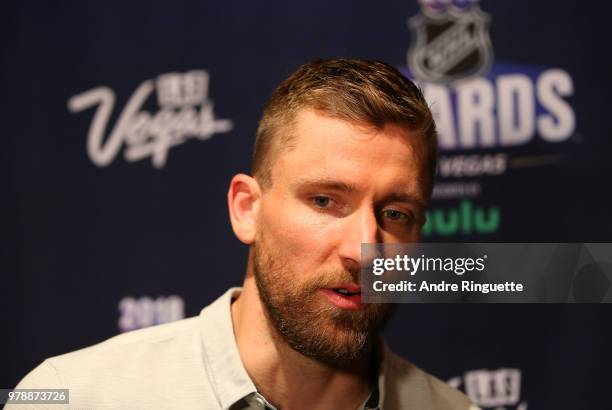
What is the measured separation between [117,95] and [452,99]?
879 millimetres

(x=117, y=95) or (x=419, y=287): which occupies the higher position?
(x=117, y=95)

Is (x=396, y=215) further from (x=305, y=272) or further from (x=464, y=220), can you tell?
(x=464, y=220)

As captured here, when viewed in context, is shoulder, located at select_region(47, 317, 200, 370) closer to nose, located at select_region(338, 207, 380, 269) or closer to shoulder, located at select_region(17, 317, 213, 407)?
shoulder, located at select_region(17, 317, 213, 407)

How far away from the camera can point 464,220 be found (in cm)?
204

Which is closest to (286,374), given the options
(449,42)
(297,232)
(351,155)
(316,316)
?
(316,316)

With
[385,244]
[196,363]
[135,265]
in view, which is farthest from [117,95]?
[385,244]

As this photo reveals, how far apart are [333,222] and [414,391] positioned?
0.40 m

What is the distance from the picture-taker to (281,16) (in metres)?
2.02

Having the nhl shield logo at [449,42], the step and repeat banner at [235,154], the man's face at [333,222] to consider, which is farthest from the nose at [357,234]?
the nhl shield logo at [449,42]

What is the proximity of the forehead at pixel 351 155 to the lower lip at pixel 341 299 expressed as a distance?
0.17 meters

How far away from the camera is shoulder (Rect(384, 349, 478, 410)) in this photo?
1314 millimetres

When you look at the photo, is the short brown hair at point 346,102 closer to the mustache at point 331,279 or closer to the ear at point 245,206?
the ear at point 245,206

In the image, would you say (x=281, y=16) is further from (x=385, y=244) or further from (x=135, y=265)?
(x=385, y=244)

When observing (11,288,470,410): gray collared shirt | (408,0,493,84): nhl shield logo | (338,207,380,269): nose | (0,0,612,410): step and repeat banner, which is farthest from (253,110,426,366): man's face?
(408,0,493,84): nhl shield logo
